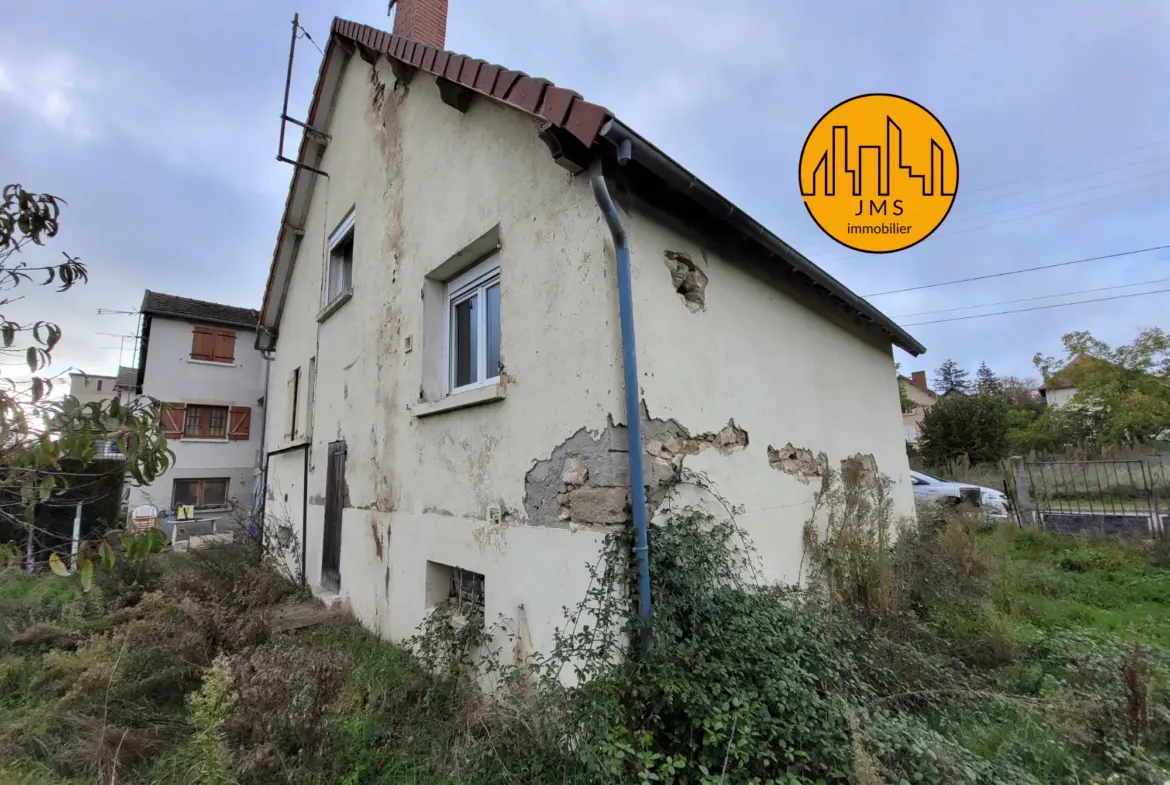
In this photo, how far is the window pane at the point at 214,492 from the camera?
2044cm

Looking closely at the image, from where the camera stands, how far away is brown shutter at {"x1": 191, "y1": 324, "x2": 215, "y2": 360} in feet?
68.7

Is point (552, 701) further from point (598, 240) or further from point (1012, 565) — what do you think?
point (1012, 565)

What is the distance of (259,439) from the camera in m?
21.8

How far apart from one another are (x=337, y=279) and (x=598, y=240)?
20.8 ft

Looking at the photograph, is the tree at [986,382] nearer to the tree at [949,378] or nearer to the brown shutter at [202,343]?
the tree at [949,378]

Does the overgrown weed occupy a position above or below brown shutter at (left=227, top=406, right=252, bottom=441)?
below

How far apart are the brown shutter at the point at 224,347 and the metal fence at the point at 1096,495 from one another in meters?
26.0

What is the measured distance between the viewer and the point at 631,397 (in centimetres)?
317

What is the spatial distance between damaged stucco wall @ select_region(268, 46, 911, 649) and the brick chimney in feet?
3.85

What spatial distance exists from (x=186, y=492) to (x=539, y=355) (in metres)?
22.5

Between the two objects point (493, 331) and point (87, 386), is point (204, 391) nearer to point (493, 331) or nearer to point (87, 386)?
point (493, 331)

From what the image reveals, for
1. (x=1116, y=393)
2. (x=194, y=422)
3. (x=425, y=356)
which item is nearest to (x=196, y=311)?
(x=194, y=422)

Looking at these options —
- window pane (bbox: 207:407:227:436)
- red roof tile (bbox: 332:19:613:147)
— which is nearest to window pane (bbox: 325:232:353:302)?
red roof tile (bbox: 332:19:613:147)

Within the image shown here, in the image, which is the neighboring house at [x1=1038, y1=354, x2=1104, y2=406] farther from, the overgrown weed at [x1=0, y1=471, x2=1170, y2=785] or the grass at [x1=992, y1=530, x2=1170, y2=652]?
the overgrown weed at [x1=0, y1=471, x2=1170, y2=785]
